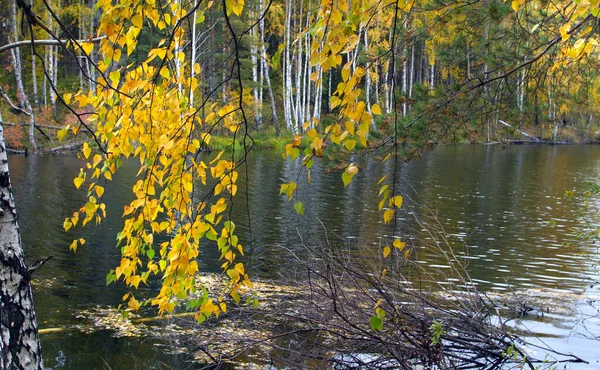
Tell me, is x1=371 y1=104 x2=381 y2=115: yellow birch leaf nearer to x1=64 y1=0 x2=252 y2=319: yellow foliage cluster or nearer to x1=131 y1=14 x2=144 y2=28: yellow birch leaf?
x1=64 y1=0 x2=252 y2=319: yellow foliage cluster

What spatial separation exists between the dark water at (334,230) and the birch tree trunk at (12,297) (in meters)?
1.09

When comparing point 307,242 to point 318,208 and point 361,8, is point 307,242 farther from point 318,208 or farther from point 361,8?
point 361,8

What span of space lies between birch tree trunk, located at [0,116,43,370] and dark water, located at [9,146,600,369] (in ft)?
3.56

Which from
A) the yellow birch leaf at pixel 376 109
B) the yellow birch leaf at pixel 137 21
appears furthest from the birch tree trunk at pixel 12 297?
the yellow birch leaf at pixel 376 109

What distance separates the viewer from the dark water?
262 inches

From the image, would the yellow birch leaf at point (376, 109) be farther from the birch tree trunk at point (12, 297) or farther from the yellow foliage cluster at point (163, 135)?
the birch tree trunk at point (12, 297)

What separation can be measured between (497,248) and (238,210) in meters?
6.09

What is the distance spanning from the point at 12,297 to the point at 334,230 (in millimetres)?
9221

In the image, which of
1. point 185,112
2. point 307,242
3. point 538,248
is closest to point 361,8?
point 185,112

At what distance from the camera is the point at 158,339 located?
659 centimetres

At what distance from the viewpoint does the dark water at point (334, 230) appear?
6656 millimetres

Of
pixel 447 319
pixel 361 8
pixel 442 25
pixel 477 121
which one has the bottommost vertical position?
pixel 447 319

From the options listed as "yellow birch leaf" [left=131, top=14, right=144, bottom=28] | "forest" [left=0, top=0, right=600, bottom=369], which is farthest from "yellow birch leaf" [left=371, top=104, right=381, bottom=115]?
"yellow birch leaf" [left=131, top=14, right=144, bottom=28]

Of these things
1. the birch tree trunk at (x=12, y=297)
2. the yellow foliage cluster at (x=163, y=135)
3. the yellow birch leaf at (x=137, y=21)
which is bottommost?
the birch tree trunk at (x=12, y=297)
